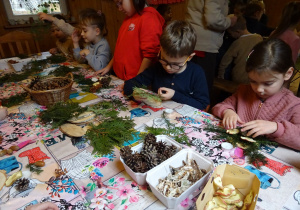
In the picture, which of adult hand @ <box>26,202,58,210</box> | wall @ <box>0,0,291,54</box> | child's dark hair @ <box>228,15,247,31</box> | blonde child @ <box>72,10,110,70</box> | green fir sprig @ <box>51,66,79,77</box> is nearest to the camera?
adult hand @ <box>26,202,58,210</box>

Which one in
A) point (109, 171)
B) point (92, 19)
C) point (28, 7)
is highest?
point (28, 7)

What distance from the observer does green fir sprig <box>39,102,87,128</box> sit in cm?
115

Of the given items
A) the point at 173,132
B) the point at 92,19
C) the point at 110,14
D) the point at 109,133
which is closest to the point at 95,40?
the point at 92,19

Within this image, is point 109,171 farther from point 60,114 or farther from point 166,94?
point 166,94

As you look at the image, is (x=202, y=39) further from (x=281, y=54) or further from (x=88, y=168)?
(x=88, y=168)

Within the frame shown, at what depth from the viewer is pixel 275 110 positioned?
1.06 meters

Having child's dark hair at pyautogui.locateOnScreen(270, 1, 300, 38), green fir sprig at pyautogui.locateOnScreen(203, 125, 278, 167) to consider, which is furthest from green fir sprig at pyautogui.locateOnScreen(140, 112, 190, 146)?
child's dark hair at pyautogui.locateOnScreen(270, 1, 300, 38)

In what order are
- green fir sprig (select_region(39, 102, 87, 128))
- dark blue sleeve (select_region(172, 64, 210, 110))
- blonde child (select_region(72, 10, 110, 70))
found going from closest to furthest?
1. green fir sprig (select_region(39, 102, 87, 128))
2. dark blue sleeve (select_region(172, 64, 210, 110))
3. blonde child (select_region(72, 10, 110, 70))

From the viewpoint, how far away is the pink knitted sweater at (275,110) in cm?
89

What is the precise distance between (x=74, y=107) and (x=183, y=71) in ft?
2.66

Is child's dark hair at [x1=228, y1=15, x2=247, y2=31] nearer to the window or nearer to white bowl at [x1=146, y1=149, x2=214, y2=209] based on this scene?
white bowl at [x1=146, y1=149, x2=214, y2=209]

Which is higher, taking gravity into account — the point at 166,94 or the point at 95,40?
the point at 95,40

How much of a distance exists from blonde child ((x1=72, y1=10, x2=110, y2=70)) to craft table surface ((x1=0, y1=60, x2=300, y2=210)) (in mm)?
1085

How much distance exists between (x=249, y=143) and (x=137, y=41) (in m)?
1.29
